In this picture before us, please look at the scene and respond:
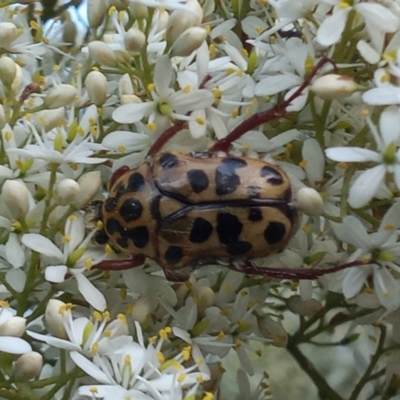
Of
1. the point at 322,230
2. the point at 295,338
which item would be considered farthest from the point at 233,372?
the point at 322,230

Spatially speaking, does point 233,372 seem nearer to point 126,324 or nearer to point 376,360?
point 376,360

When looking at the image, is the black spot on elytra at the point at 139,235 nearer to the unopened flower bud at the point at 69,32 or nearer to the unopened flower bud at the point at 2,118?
the unopened flower bud at the point at 2,118

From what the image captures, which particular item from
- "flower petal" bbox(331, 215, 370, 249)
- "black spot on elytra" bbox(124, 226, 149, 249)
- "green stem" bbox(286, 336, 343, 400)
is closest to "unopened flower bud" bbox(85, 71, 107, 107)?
"black spot on elytra" bbox(124, 226, 149, 249)

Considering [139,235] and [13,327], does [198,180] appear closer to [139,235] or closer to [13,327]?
[139,235]

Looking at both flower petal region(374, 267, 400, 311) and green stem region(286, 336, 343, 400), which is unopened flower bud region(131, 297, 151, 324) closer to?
flower petal region(374, 267, 400, 311)

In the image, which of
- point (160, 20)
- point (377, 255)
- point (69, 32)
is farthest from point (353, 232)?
point (69, 32)

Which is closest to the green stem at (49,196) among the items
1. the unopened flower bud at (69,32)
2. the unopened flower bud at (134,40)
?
the unopened flower bud at (134,40)
